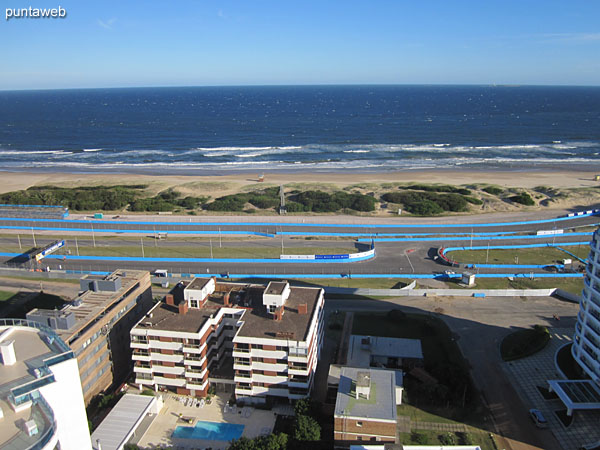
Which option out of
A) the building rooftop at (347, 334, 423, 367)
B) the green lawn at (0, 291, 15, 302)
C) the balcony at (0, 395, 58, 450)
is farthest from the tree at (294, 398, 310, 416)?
the green lawn at (0, 291, 15, 302)

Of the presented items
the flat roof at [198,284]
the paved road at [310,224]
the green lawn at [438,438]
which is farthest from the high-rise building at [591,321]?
the paved road at [310,224]

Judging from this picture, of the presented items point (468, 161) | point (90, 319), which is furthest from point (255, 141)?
point (90, 319)

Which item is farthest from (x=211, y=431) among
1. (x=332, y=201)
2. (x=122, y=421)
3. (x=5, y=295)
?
(x=332, y=201)

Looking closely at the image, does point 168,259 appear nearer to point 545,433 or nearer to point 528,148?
point 545,433

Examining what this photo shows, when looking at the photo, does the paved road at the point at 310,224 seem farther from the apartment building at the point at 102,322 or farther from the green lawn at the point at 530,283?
the apartment building at the point at 102,322

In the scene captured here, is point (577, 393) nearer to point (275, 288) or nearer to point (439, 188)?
point (275, 288)
